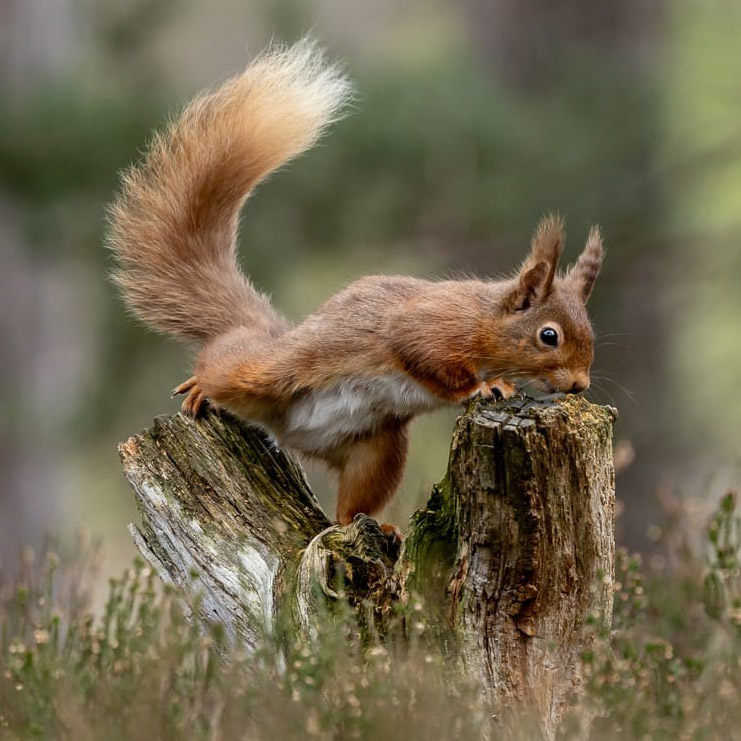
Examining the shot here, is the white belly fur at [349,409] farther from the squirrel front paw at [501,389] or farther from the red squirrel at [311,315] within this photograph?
the squirrel front paw at [501,389]

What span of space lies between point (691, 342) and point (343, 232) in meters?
3.84

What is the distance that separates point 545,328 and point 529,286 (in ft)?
0.39

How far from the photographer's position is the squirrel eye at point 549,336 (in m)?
3.23

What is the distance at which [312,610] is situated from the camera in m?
2.85

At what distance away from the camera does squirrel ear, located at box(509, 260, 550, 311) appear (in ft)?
10.7

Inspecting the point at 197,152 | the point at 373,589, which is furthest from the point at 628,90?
the point at 373,589

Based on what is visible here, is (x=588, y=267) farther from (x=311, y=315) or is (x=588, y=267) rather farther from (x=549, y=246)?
(x=311, y=315)

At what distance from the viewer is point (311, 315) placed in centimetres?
358

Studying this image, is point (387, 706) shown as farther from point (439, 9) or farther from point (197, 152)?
point (439, 9)

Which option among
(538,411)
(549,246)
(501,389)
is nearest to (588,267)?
(549,246)

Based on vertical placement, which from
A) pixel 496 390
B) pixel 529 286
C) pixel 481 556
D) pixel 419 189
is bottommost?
pixel 481 556

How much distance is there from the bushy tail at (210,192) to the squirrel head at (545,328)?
0.77 metres

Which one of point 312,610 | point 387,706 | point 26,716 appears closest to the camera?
point 387,706

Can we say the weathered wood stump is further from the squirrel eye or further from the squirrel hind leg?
the squirrel eye
